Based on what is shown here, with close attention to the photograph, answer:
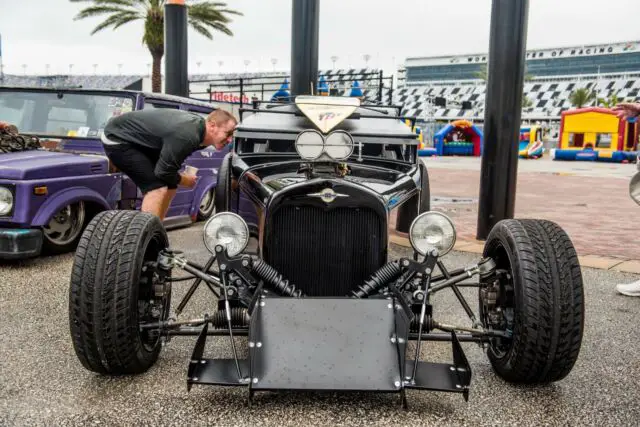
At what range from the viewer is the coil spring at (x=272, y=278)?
2.79m

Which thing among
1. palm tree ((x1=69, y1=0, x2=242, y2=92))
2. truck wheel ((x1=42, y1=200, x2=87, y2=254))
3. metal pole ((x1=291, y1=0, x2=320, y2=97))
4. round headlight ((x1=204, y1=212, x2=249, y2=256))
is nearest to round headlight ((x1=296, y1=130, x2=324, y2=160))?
round headlight ((x1=204, y1=212, x2=249, y2=256))

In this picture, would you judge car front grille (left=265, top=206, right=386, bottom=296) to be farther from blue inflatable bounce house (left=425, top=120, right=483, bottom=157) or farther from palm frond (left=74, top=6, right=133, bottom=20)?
blue inflatable bounce house (left=425, top=120, right=483, bottom=157)

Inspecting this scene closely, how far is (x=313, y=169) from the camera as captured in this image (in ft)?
10.9

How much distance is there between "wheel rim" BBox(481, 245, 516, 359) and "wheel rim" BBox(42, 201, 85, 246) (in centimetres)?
376

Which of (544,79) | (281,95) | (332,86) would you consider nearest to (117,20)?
(332,86)

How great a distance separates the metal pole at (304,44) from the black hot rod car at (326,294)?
18.1 ft

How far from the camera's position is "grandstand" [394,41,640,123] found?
2694 inches

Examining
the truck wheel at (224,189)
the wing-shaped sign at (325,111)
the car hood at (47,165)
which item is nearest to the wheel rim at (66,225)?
the car hood at (47,165)

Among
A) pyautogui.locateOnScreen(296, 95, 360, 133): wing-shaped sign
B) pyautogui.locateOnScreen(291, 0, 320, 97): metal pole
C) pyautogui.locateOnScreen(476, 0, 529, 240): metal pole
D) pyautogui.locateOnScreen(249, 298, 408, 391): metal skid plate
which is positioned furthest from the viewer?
pyautogui.locateOnScreen(291, 0, 320, 97): metal pole

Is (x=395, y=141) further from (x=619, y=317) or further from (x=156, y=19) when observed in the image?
(x=156, y=19)

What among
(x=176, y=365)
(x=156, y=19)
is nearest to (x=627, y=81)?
(x=156, y=19)

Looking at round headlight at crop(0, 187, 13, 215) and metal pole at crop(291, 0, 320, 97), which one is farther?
metal pole at crop(291, 0, 320, 97)

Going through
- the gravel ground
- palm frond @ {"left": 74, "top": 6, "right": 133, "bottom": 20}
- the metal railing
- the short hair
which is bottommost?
the gravel ground

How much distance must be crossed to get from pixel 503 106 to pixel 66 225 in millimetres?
4253
